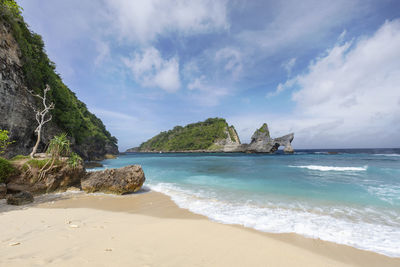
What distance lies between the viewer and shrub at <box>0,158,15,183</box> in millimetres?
7719

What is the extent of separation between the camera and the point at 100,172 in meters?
10.2

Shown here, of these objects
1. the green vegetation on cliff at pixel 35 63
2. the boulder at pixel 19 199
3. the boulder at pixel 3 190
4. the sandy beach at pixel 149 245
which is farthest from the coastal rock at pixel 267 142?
the boulder at pixel 3 190

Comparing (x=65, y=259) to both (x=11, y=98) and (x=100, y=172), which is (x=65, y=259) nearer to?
(x=100, y=172)

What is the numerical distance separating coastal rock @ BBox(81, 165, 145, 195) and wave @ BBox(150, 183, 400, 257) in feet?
11.1

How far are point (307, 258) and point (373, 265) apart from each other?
1.48 metres

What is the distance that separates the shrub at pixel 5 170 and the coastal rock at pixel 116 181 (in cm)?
326

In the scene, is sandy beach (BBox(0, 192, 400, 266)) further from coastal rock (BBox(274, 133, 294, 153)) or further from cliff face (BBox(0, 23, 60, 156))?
coastal rock (BBox(274, 133, 294, 153))

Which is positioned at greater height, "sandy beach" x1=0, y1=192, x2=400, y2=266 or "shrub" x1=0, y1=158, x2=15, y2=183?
"shrub" x1=0, y1=158, x2=15, y2=183

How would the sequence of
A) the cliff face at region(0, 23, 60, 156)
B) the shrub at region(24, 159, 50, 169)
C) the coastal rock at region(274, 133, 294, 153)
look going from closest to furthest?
1. the shrub at region(24, 159, 50, 169)
2. the cliff face at region(0, 23, 60, 156)
3. the coastal rock at region(274, 133, 294, 153)

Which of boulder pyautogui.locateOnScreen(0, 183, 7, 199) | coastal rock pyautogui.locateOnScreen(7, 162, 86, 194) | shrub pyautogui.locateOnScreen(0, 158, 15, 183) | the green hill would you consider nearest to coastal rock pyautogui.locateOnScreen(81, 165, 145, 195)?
coastal rock pyautogui.locateOnScreen(7, 162, 86, 194)

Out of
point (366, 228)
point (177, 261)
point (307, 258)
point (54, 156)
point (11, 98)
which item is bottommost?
point (366, 228)

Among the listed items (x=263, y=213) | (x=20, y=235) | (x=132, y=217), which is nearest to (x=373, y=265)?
(x=263, y=213)

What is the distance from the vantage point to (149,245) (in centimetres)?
345

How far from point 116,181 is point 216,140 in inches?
4126
